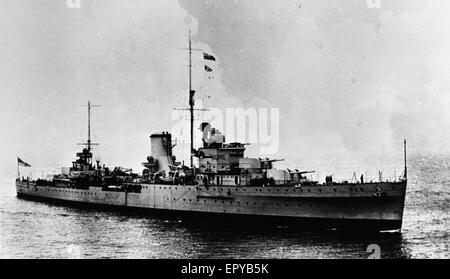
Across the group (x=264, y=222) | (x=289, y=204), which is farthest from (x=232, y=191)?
(x=289, y=204)

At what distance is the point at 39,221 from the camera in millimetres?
34906

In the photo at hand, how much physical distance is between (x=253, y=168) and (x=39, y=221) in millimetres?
15004

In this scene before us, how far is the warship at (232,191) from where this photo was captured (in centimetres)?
2833

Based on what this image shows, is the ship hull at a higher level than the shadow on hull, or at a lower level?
higher

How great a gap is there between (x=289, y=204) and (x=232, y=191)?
401cm

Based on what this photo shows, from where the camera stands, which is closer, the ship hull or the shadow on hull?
the ship hull

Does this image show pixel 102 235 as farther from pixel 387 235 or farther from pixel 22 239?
pixel 387 235

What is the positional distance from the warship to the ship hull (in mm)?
51

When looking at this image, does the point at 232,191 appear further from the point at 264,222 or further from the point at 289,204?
the point at 289,204

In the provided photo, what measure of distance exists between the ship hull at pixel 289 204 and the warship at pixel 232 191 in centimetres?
5

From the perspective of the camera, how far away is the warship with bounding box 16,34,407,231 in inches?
1115

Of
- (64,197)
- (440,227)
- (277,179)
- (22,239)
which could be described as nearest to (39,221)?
(22,239)

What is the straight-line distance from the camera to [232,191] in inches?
A: 1278

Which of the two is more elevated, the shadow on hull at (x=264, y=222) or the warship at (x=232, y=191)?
the warship at (x=232, y=191)
